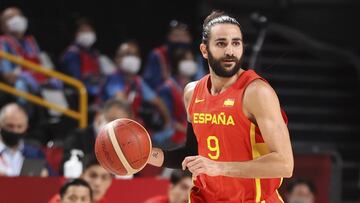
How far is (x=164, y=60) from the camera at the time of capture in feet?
39.0

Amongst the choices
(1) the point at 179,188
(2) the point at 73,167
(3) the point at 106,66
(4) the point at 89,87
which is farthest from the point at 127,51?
A: (1) the point at 179,188

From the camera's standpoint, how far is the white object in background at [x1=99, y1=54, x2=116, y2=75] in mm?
12422

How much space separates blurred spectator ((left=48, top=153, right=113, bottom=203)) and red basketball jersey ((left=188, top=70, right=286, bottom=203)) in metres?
2.03

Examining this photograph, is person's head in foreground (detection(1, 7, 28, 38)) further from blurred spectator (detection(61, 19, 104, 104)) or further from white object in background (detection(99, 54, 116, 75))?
white object in background (detection(99, 54, 116, 75))

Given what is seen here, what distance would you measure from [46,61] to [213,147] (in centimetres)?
714

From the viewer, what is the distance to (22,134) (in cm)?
881

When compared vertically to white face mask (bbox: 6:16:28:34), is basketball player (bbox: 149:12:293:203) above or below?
below

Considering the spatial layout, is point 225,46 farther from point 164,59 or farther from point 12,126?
point 164,59

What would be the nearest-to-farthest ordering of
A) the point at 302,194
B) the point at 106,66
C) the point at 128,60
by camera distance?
1. the point at 302,194
2. the point at 128,60
3. the point at 106,66

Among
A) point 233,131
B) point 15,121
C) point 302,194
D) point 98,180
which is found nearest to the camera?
point 233,131

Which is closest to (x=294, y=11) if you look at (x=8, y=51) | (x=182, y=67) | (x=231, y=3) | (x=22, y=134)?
(x=231, y=3)

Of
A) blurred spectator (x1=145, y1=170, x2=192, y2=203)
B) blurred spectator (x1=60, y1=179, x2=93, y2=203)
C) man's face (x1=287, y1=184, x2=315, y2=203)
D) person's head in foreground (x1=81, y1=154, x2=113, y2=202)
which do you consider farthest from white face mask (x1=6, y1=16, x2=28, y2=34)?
blurred spectator (x1=60, y1=179, x2=93, y2=203)

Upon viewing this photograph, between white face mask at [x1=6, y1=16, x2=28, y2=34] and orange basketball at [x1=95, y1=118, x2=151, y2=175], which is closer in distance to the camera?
orange basketball at [x1=95, y1=118, x2=151, y2=175]

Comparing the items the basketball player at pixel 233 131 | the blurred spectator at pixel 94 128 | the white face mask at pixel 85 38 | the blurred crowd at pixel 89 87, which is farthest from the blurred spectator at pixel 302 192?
the white face mask at pixel 85 38
